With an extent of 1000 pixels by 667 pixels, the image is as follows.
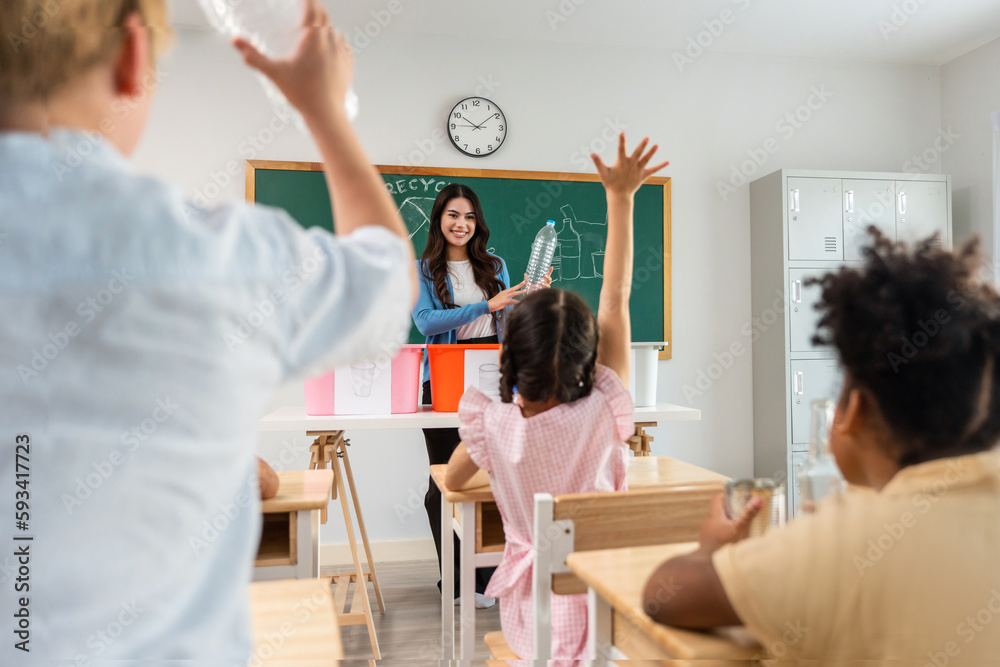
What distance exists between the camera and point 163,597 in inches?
14.3

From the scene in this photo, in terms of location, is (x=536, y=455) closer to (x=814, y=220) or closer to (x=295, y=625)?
(x=295, y=625)

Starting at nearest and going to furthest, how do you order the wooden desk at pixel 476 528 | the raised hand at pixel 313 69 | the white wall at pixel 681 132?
1. the raised hand at pixel 313 69
2. the wooden desk at pixel 476 528
3. the white wall at pixel 681 132

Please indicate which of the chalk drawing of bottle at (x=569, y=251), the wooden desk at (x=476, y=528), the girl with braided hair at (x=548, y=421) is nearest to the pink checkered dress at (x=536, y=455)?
the girl with braided hair at (x=548, y=421)

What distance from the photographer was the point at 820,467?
713 mm

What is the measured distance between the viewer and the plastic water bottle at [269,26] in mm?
460

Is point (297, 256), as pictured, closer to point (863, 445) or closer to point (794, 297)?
point (863, 445)

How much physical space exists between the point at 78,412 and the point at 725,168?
3616mm
